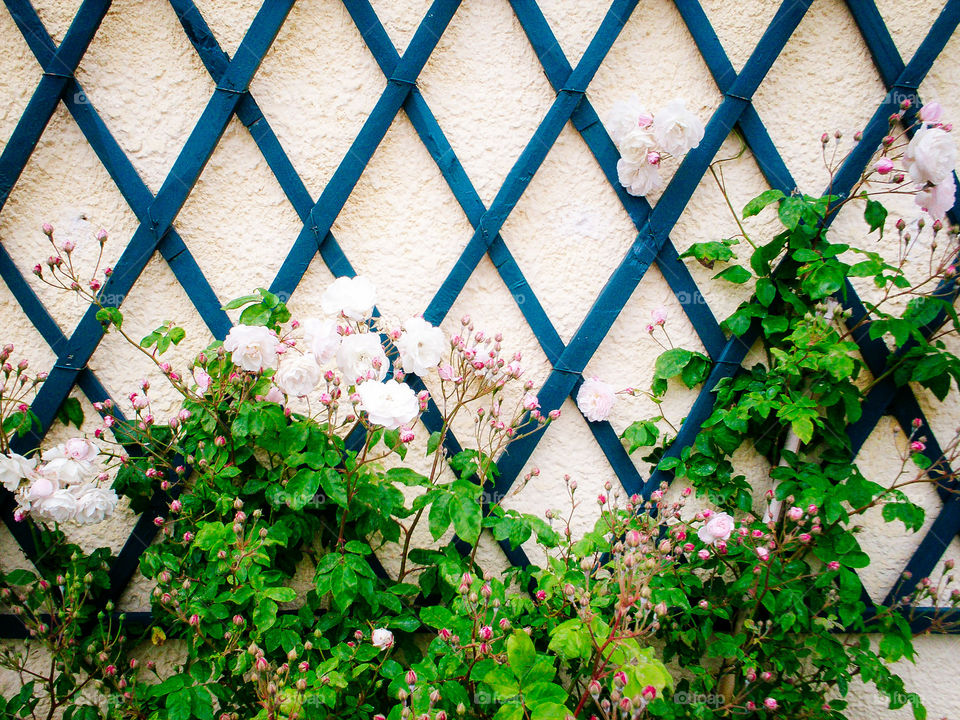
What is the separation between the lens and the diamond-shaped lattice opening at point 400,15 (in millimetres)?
1571

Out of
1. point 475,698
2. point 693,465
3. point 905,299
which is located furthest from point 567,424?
point 905,299

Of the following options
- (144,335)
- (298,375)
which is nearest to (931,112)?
(298,375)

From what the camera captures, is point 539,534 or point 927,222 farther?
point 927,222

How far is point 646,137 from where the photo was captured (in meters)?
1.52

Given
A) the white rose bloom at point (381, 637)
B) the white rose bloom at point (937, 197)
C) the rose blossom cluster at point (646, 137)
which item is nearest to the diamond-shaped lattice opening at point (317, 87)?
the rose blossom cluster at point (646, 137)

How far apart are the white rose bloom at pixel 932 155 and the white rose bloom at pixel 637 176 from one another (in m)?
0.64

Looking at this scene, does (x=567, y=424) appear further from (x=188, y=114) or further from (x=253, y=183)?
(x=188, y=114)

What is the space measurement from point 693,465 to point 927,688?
1.02m

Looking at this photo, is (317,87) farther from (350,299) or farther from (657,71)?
(657,71)

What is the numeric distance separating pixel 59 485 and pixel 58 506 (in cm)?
6

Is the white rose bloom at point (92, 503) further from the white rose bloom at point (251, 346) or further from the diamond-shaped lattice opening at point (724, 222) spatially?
the diamond-shaped lattice opening at point (724, 222)

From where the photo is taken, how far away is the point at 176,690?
4.06 feet

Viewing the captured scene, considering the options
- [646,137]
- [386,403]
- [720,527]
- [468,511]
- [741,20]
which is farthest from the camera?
[741,20]

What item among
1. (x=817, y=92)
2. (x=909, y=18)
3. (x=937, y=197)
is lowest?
(x=937, y=197)
